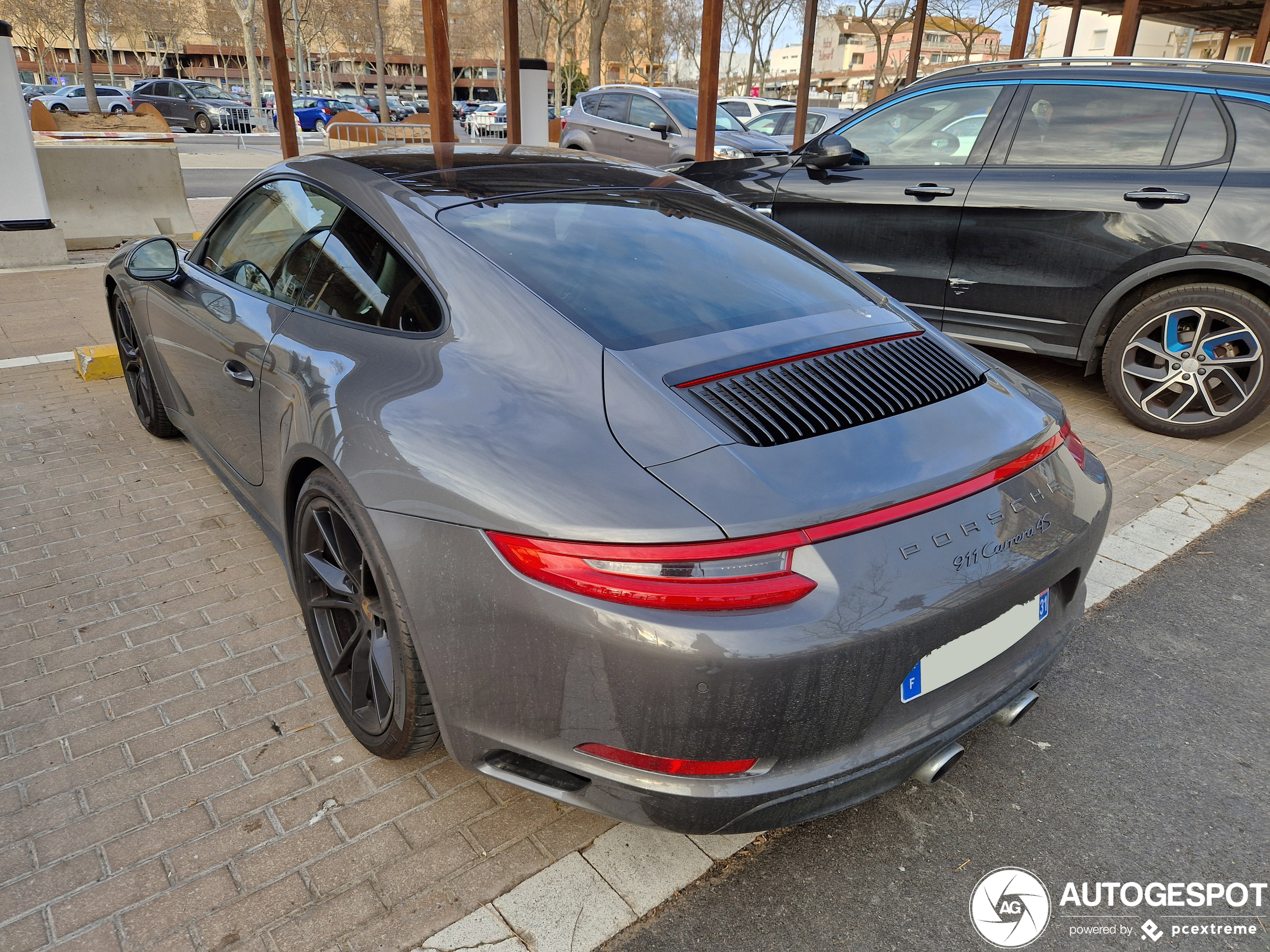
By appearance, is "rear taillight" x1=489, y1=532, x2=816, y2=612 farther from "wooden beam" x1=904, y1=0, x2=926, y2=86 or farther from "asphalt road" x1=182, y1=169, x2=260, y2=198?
"asphalt road" x1=182, y1=169, x2=260, y2=198

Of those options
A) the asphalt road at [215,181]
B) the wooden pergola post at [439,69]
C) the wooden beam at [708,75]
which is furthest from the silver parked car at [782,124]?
the wooden pergola post at [439,69]

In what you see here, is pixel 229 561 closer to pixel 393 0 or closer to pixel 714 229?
pixel 714 229

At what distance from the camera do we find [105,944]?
183cm

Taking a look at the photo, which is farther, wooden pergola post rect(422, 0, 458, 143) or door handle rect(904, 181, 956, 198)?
wooden pergola post rect(422, 0, 458, 143)

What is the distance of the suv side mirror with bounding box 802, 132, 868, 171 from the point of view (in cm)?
557

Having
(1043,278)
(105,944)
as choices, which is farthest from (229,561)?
(1043,278)

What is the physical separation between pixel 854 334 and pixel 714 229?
675 millimetres

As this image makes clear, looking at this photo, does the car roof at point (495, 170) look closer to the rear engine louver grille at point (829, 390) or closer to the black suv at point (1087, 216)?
the rear engine louver grille at point (829, 390)

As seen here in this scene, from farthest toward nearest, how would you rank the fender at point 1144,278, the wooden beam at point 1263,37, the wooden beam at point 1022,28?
the wooden beam at point 1263,37 → the wooden beam at point 1022,28 → the fender at point 1144,278

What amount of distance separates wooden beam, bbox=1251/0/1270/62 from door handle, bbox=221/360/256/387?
610 inches

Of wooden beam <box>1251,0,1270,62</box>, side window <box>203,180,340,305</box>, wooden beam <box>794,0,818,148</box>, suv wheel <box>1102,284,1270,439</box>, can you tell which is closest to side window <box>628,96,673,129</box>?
wooden beam <box>794,0,818,148</box>

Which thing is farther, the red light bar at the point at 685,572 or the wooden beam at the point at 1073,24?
the wooden beam at the point at 1073,24

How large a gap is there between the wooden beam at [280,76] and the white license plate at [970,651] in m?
7.00

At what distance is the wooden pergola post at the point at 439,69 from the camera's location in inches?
243
